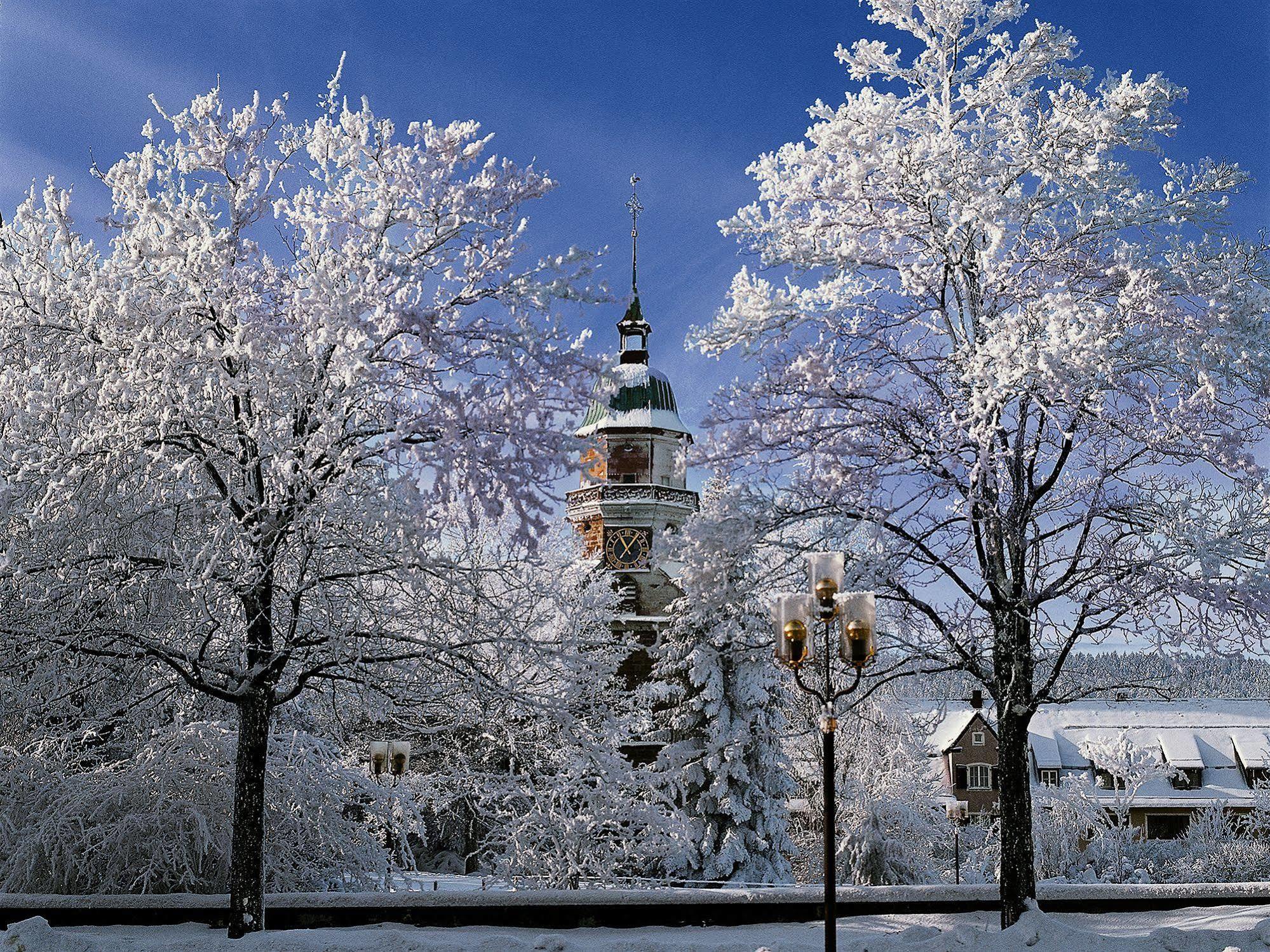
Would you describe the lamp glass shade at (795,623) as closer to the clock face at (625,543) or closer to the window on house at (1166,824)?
the clock face at (625,543)

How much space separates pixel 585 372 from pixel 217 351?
11.7 feet

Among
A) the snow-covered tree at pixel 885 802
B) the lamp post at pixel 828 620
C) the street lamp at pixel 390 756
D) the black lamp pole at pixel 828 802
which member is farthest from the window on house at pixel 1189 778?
the black lamp pole at pixel 828 802

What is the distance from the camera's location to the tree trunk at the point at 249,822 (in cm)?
1158

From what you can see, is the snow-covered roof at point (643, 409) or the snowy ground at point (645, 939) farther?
the snow-covered roof at point (643, 409)

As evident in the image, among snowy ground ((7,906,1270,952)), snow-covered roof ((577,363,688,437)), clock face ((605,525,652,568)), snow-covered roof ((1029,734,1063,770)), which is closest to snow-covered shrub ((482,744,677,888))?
snowy ground ((7,906,1270,952))

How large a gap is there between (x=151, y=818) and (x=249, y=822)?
2493 millimetres

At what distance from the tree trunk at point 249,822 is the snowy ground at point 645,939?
299 millimetres

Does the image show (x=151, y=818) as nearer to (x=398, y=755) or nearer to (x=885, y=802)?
(x=398, y=755)

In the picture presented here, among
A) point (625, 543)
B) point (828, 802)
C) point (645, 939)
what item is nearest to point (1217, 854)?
point (625, 543)

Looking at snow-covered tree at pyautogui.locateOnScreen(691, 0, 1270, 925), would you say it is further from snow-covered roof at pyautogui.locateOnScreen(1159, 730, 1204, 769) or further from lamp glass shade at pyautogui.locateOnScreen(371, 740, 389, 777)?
snow-covered roof at pyautogui.locateOnScreen(1159, 730, 1204, 769)

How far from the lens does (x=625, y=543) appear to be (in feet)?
150

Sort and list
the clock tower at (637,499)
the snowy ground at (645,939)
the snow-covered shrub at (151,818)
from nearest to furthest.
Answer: the snowy ground at (645,939) → the snow-covered shrub at (151,818) → the clock tower at (637,499)

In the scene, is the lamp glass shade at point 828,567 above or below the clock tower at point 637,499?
below

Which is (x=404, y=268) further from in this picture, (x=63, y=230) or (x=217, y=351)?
(x=63, y=230)
